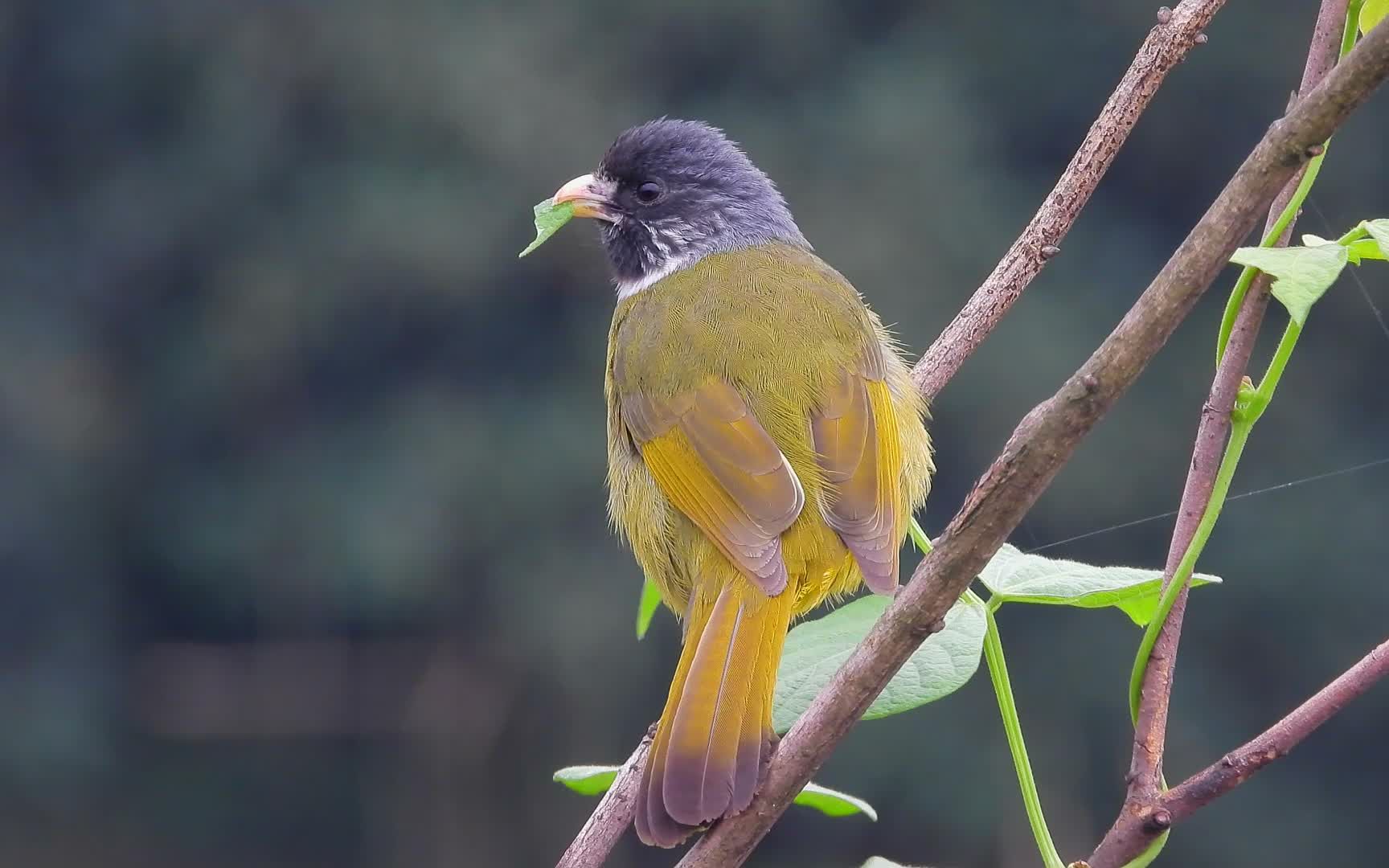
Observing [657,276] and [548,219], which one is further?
[657,276]

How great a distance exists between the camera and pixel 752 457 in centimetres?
271

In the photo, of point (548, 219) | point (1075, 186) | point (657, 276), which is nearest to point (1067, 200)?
point (1075, 186)

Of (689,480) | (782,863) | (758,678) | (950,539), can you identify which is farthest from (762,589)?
(782,863)

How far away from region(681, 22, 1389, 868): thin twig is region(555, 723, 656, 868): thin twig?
0.93ft

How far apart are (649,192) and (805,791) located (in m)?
2.30

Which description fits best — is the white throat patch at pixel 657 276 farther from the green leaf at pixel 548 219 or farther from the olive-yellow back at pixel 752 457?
the green leaf at pixel 548 219

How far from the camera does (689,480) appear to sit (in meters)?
2.79

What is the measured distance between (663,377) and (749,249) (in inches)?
24.9

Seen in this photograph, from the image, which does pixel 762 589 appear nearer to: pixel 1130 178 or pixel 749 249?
pixel 749 249

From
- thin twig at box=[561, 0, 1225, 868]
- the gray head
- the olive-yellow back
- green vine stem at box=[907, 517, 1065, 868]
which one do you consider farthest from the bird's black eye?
green vine stem at box=[907, 517, 1065, 868]

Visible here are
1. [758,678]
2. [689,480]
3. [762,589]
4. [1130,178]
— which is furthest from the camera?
[1130,178]

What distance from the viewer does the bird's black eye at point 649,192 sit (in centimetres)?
374

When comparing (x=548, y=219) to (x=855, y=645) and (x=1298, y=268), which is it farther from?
(x=1298, y=268)

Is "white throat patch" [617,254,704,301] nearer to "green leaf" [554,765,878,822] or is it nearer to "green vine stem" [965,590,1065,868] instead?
"green leaf" [554,765,878,822]
